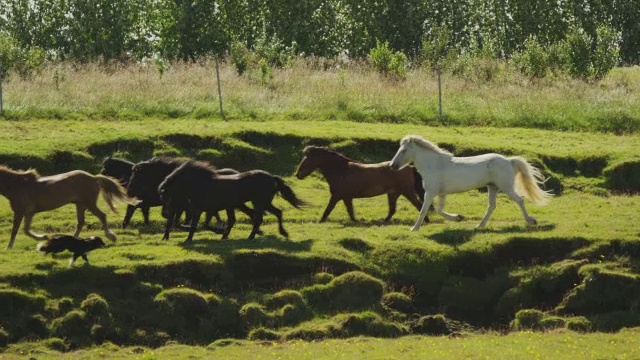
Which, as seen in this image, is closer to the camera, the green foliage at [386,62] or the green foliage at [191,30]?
the green foliage at [386,62]

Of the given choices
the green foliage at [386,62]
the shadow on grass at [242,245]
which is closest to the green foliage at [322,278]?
the shadow on grass at [242,245]

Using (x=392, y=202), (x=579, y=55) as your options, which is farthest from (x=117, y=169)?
(x=579, y=55)

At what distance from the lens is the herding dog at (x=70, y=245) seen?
814 inches

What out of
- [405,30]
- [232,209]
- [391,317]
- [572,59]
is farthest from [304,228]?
[405,30]

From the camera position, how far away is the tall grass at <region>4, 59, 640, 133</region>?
35344 millimetres

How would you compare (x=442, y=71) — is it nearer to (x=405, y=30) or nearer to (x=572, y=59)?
→ (x=572, y=59)

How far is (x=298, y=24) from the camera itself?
63.2 m

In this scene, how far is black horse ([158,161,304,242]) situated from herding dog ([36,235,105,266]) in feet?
8.49

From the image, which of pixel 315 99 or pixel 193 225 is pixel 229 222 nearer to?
pixel 193 225

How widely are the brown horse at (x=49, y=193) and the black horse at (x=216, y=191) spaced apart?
3.76 feet

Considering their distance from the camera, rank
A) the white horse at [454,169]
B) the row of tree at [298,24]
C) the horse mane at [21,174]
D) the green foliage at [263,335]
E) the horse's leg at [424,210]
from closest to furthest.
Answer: the green foliage at [263,335]
the horse mane at [21,174]
the horse's leg at [424,210]
the white horse at [454,169]
the row of tree at [298,24]

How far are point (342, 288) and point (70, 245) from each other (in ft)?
16.0

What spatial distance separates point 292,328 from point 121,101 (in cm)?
1783

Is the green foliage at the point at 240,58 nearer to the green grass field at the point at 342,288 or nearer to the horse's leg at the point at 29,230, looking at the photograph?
the green grass field at the point at 342,288
